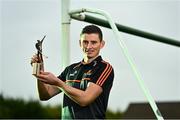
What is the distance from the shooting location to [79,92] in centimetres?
270

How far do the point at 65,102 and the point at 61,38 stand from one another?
925 mm

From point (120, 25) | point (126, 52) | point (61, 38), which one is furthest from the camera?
point (120, 25)

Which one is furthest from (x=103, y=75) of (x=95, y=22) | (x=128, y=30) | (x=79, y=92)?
(x=128, y=30)

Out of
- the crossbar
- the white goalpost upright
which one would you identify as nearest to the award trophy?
the white goalpost upright

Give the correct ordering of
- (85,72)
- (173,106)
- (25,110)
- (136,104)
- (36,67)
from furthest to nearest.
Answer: (136,104), (173,106), (25,110), (85,72), (36,67)

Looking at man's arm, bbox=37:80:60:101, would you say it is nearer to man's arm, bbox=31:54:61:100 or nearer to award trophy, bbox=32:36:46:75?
man's arm, bbox=31:54:61:100

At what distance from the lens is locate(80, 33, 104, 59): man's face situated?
8.96ft

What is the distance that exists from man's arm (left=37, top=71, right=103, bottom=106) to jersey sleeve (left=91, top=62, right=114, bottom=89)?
3 centimetres

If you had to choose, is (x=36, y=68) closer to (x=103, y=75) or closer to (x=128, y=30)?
(x=103, y=75)

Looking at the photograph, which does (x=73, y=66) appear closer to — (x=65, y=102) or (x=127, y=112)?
(x=65, y=102)

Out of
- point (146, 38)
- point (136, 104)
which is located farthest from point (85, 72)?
point (136, 104)

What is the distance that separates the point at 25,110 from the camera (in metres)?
21.8

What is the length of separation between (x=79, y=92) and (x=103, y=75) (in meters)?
0.20

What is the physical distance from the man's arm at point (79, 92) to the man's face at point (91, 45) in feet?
0.53
